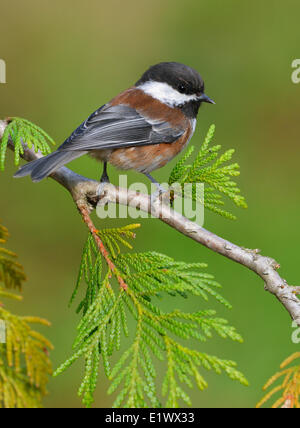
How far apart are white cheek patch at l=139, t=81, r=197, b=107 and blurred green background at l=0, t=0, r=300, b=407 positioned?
2.97ft

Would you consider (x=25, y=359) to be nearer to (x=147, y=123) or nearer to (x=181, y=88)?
(x=147, y=123)

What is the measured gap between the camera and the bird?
7.78 ft

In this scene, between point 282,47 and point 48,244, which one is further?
point 282,47

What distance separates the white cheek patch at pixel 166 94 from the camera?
2.72m

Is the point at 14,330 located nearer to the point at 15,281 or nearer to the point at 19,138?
the point at 15,281

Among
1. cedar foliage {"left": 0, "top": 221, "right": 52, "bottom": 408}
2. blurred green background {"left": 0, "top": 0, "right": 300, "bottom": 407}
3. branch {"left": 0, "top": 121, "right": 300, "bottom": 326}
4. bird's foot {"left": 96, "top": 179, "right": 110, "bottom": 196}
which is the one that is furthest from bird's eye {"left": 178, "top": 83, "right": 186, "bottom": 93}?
cedar foliage {"left": 0, "top": 221, "right": 52, "bottom": 408}

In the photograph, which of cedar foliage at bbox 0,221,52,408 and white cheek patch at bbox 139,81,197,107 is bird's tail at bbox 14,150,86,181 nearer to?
cedar foliage at bbox 0,221,52,408

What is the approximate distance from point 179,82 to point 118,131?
0.50m

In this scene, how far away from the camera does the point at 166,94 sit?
2736mm

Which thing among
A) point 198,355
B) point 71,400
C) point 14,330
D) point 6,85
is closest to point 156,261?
point 198,355

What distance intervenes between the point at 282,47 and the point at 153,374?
401 centimetres

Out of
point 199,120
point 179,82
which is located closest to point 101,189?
point 179,82

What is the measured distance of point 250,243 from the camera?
11.4 feet

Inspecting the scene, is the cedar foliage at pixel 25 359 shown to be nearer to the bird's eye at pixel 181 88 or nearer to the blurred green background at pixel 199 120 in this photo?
the bird's eye at pixel 181 88
